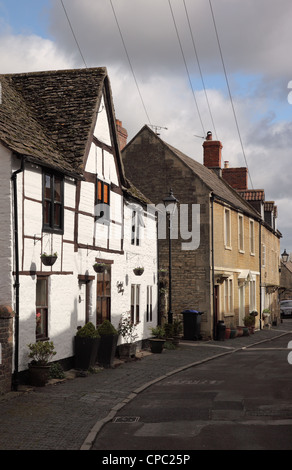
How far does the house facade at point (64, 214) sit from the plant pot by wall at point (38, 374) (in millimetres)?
290

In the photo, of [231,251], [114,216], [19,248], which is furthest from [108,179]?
[231,251]

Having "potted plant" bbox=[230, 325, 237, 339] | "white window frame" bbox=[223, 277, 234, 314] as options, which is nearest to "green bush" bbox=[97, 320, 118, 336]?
"potted plant" bbox=[230, 325, 237, 339]

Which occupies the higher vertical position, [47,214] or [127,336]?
[47,214]

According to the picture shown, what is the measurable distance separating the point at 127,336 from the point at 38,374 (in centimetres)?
770

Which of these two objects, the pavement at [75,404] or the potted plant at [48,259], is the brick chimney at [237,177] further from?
the potted plant at [48,259]

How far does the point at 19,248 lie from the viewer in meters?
15.1

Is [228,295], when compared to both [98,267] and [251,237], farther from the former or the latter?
[98,267]

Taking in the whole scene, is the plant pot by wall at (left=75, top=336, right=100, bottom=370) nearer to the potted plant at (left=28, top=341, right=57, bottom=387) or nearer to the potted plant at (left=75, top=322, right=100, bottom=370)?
the potted plant at (left=75, top=322, right=100, bottom=370)

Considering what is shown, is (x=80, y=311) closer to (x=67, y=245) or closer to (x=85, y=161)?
(x=67, y=245)

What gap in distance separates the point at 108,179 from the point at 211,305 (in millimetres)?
10923

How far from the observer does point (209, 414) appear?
38.4 feet

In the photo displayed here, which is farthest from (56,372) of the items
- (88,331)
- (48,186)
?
(48,186)

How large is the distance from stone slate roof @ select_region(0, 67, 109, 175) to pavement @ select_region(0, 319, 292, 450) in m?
5.58

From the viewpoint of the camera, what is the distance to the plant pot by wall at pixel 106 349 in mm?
18781
